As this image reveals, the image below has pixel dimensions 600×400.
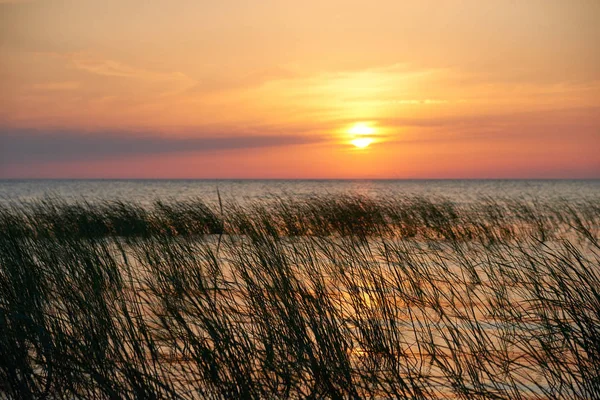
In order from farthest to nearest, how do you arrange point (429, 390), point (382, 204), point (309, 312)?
point (382, 204) < point (309, 312) < point (429, 390)

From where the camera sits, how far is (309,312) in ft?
10.7

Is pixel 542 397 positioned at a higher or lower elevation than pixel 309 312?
lower

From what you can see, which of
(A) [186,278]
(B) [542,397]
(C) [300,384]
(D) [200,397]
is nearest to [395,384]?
(C) [300,384]

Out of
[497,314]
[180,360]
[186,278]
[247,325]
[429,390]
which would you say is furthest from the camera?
[186,278]

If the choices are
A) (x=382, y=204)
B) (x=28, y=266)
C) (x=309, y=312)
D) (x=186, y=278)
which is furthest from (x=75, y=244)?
(x=382, y=204)

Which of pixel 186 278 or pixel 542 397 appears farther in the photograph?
pixel 186 278

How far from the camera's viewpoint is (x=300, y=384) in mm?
2619

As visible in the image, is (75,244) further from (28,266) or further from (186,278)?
(186,278)

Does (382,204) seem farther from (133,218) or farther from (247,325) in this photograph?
(247,325)

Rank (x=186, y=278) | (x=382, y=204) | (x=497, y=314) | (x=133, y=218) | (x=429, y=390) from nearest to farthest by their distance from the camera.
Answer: (x=429, y=390), (x=497, y=314), (x=186, y=278), (x=133, y=218), (x=382, y=204)

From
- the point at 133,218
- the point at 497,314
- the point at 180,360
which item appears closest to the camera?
the point at 180,360

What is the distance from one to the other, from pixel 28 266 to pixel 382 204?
32.0 ft

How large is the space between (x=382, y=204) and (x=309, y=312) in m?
10.1

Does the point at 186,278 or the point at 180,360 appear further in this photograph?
the point at 186,278
